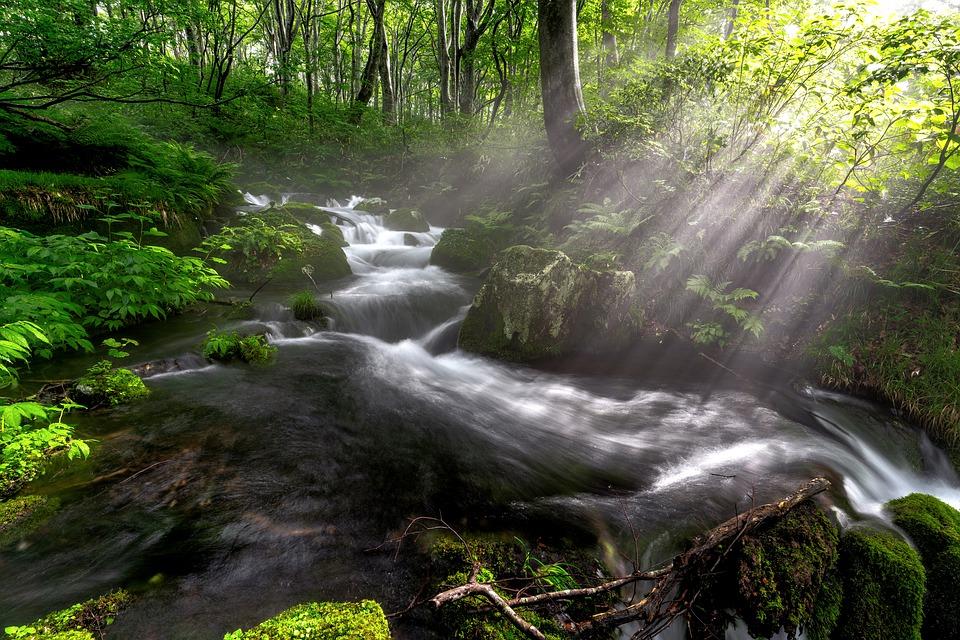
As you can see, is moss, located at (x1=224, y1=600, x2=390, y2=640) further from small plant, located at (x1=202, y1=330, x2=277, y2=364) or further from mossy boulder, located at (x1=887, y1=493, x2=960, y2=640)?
small plant, located at (x1=202, y1=330, x2=277, y2=364)

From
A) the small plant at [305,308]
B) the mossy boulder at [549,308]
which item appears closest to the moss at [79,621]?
the small plant at [305,308]

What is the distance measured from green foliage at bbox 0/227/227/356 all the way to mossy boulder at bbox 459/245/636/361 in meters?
4.00

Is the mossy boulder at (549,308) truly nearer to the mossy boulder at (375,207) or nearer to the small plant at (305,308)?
the small plant at (305,308)

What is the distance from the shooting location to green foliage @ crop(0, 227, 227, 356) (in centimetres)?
322

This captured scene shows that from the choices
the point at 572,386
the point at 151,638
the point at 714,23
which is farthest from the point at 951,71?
the point at 714,23

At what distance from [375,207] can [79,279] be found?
451 inches

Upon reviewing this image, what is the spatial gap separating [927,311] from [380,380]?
736cm

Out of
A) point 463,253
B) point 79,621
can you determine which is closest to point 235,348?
point 79,621

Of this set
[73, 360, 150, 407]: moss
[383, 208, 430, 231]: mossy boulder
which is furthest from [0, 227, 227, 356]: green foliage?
[383, 208, 430, 231]: mossy boulder

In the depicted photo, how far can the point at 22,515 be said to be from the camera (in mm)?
2266

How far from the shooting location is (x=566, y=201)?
31.1ft

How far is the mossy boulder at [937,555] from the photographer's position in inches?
95.0

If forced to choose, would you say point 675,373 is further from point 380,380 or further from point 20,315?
point 20,315

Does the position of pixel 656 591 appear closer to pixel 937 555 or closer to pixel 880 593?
pixel 880 593
